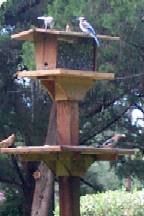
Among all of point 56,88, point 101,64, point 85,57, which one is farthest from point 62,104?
point 101,64

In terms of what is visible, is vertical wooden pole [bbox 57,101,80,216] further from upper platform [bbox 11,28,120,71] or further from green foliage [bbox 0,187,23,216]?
green foliage [bbox 0,187,23,216]

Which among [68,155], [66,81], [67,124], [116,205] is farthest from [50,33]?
[116,205]

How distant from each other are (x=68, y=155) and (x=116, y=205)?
1837 mm

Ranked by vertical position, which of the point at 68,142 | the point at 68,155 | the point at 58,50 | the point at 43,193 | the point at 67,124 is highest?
the point at 58,50

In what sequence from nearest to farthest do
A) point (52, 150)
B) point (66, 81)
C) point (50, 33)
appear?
point (52, 150), point (66, 81), point (50, 33)

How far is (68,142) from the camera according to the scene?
19.1 ft

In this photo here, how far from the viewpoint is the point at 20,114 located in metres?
13.9

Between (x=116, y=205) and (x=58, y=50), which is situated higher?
(x=58, y=50)

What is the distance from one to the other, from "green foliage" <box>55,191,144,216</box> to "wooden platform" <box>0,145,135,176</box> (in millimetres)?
1396

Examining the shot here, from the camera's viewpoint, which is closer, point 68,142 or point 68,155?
point 68,155

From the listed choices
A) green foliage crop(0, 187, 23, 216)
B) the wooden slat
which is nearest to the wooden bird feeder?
the wooden slat

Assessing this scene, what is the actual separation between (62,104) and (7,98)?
785cm

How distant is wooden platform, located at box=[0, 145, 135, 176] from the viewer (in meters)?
5.41

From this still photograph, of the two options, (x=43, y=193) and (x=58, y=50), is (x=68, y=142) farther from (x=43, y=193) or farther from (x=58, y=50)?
(x=43, y=193)
